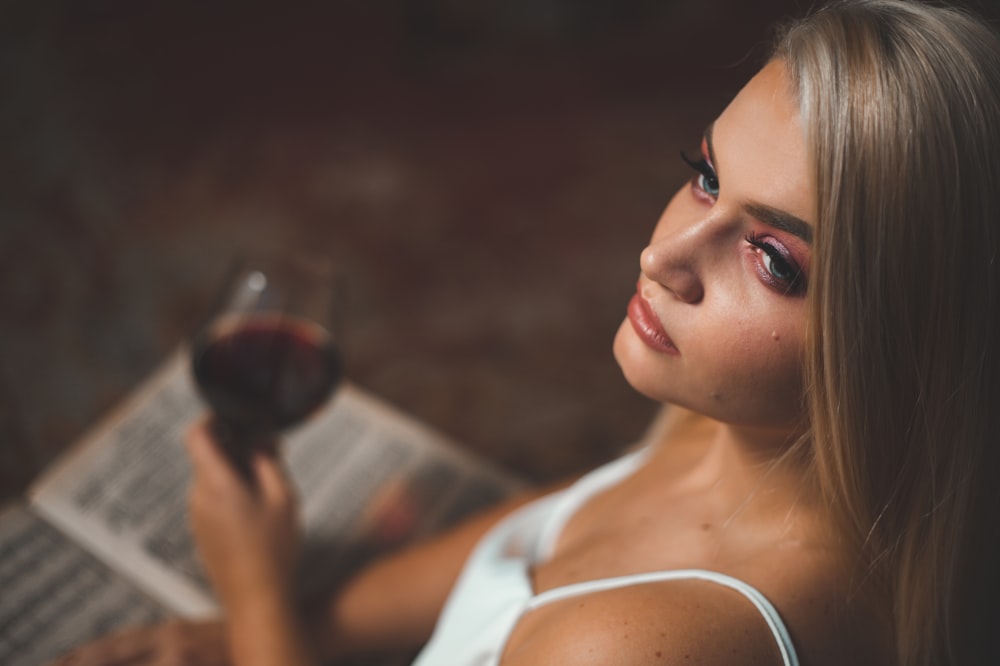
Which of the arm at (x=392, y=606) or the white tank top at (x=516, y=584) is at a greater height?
the white tank top at (x=516, y=584)

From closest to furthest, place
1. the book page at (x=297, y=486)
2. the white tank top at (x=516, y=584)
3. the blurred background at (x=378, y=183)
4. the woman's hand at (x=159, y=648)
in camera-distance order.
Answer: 1. the white tank top at (x=516, y=584)
2. the woman's hand at (x=159, y=648)
3. the book page at (x=297, y=486)
4. the blurred background at (x=378, y=183)

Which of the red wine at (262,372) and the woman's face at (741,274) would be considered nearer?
the woman's face at (741,274)

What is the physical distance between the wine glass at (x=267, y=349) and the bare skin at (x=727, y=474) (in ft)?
0.70

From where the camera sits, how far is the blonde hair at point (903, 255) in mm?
449

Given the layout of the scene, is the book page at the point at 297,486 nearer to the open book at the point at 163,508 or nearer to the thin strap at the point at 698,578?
the open book at the point at 163,508

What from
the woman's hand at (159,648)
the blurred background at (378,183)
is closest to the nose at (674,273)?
the woman's hand at (159,648)

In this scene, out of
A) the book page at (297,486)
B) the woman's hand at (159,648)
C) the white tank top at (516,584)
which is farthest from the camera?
the book page at (297,486)

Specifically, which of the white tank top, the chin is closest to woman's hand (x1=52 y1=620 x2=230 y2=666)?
the white tank top

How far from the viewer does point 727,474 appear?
2.18 ft

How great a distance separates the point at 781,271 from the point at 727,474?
0.73 feet

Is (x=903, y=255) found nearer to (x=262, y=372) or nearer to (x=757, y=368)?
(x=757, y=368)

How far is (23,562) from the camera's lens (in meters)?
0.85

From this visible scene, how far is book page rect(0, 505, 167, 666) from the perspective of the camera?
806 mm

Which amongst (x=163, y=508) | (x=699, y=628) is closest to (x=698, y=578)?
(x=699, y=628)
